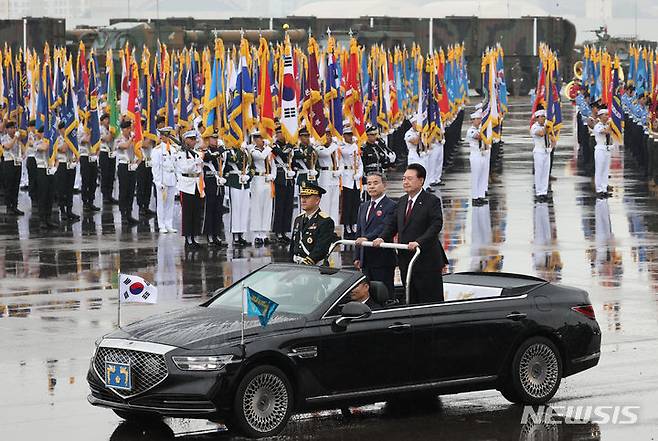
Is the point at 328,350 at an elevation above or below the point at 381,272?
below

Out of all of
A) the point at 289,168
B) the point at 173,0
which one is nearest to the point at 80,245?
the point at 289,168

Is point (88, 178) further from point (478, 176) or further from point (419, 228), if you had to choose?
point (419, 228)

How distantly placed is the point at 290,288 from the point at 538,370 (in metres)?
1.94

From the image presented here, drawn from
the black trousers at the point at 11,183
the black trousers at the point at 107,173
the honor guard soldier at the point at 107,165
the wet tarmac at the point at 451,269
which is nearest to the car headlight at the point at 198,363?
the wet tarmac at the point at 451,269

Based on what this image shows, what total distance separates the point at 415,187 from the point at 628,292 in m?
5.50

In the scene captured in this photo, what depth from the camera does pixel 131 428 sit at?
10812 mm

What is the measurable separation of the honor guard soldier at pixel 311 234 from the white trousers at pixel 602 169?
60.2 ft

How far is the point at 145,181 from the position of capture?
27.7m

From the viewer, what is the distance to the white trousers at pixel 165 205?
81.5 ft

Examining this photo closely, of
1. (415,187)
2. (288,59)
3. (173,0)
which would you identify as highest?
(173,0)

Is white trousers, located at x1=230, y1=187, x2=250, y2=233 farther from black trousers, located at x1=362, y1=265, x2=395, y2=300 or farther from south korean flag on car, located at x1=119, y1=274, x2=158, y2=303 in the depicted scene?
south korean flag on car, located at x1=119, y1=274, x2=158, y2=303

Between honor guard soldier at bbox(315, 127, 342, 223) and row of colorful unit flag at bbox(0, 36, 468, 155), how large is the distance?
56 centimetres

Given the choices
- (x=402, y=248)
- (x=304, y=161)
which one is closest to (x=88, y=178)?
(x=304, y=161)

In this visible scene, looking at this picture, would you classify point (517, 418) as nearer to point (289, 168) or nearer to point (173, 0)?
point (289, 168)
